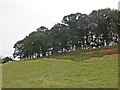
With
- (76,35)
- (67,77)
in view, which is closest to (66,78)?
(67,77)

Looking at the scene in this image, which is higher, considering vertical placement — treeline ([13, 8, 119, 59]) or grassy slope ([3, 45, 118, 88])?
treeline ([13, 8, 119, 59])

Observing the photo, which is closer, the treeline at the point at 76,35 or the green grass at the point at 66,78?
the green grass at the point at 66,78

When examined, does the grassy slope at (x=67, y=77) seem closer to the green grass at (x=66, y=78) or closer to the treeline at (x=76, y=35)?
the green grass at (x=66, y=78)

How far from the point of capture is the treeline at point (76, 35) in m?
70.7

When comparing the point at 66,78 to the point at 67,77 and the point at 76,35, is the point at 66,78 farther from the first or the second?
the point at 76,35

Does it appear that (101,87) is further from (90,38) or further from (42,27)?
(42,27)

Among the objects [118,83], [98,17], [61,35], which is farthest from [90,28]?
[118,83]

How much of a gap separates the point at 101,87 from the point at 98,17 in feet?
191

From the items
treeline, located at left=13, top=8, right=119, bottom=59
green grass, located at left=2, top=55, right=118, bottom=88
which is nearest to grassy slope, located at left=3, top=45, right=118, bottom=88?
green grass, located at left=2, top=55, right=118, bottom=88

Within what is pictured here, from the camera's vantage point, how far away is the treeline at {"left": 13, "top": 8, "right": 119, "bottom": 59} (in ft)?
232

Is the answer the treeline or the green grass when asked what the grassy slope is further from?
the treeline

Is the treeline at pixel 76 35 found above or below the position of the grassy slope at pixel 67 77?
above

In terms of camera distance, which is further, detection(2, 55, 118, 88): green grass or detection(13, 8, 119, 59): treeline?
detection(13, 8, 119, 59): treeline

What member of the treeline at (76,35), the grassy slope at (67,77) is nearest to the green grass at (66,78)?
the grassy slope at (67,77)
